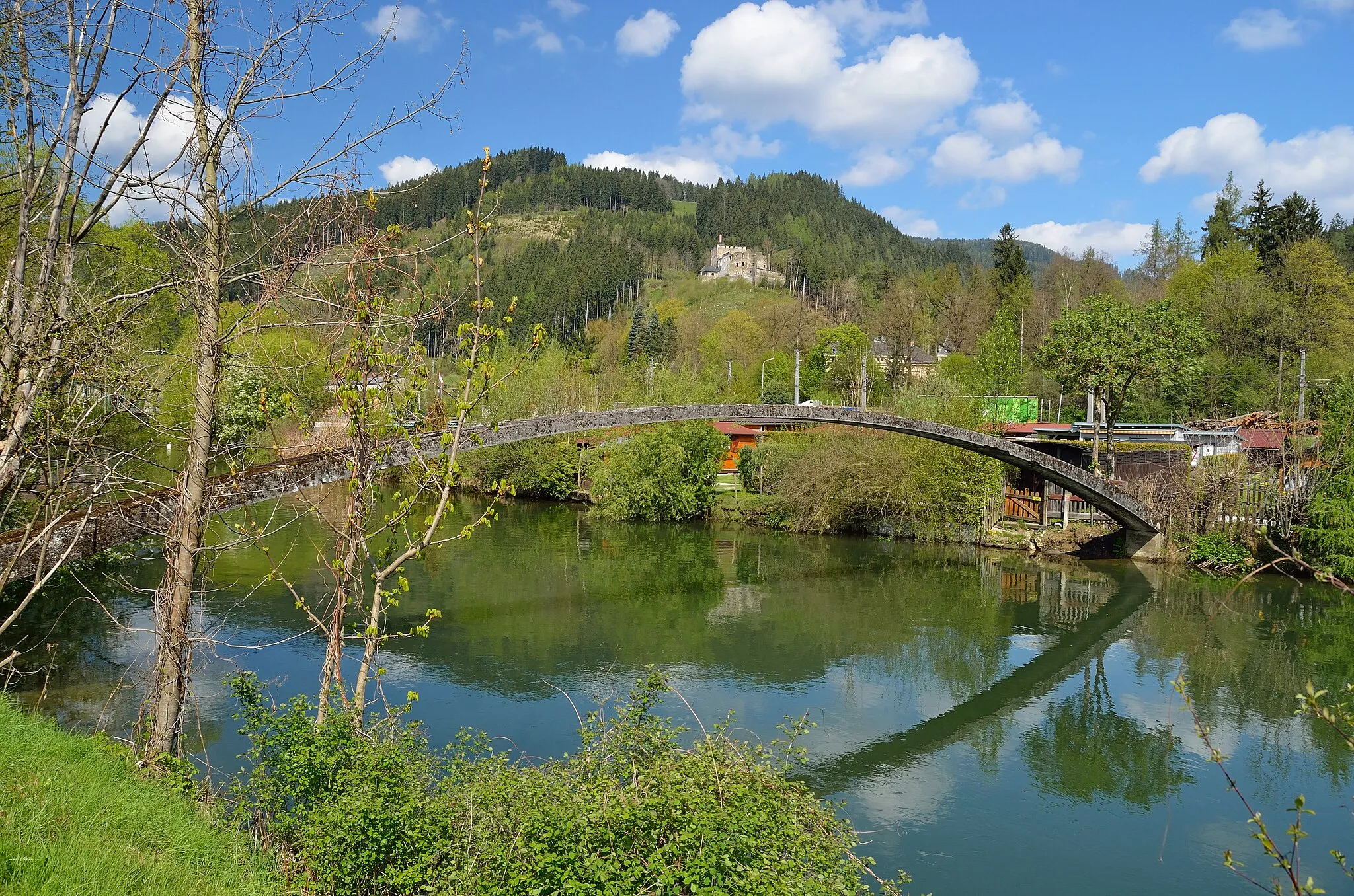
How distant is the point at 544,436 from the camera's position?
60.2 ft

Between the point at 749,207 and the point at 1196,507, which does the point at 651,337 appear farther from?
the point at 749,207

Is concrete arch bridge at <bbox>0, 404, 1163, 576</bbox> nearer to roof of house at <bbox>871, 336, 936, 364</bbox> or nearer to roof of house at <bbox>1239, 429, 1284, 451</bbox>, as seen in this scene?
roof of house at <bbox>1239, 429, 1284, 451</bbox>

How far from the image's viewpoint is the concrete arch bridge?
840 centimetres

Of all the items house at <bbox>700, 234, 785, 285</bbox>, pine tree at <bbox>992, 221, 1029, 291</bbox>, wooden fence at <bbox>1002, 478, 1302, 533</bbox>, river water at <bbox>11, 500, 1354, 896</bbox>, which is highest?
house at <bbox>700, 234, 785, 285</bbox>

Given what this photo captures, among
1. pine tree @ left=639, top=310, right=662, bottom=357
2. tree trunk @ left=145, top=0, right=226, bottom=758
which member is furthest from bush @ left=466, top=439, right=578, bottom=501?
pine tree @ left=639, top=310, right=662, bottom=357

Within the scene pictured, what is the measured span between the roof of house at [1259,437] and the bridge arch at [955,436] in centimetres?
379

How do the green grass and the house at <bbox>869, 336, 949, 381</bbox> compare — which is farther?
the house at <bbox>869, 336, 949, 381</bbox>

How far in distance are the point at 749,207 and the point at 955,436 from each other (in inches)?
3871

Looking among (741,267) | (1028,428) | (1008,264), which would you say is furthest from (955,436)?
(741,267)

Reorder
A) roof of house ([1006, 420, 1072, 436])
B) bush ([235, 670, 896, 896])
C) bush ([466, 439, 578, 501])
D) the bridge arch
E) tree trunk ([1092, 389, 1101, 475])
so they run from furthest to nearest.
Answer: bush ([466, 439, 578, 501])
roof of house ([1006, 420, 1072, 436])
tree trunk ([1092, 389, 1101, 475])
the bridge arch
bush ([235, 670, 896, 896])

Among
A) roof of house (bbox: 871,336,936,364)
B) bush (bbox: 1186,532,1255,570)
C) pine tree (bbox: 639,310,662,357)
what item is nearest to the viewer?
bush (bbox: 1186,532,1255,570)

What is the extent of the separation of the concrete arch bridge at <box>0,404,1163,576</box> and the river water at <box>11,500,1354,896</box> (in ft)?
2.89

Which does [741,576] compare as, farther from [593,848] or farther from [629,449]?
[593,848]

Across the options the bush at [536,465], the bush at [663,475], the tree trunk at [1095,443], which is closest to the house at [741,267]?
the bush at [536,465]
